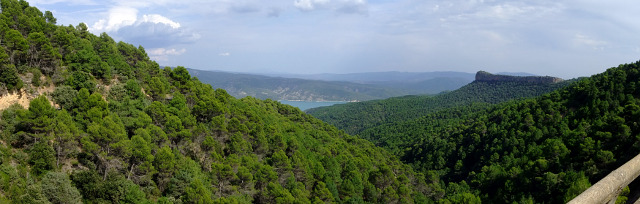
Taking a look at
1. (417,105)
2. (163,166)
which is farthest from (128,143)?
(417,105)

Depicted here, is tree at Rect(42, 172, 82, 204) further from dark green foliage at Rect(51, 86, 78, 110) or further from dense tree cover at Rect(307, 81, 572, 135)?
dense tree cover at Rect(307, 81, 572, 135)

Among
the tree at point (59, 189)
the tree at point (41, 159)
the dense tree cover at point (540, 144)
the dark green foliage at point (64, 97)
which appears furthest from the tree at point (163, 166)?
the dense tree cover at point (540, 144)

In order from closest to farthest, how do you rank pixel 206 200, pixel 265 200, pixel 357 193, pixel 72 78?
pixel 206 200
pixel 72 78
pixel 265 200
pixel 357 193

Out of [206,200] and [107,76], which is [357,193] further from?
[107,76]

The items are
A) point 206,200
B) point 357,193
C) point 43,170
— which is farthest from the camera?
point 357,193

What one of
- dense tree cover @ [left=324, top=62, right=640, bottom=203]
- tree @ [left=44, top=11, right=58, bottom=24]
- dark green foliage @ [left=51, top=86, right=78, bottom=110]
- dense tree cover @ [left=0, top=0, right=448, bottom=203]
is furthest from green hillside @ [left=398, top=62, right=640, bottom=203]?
tree @ [left=44, top=11, right=58, bottom=24]

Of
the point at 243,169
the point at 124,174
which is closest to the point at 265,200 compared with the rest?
the point at 243,169

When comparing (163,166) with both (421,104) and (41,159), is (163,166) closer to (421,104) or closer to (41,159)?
(41,159)

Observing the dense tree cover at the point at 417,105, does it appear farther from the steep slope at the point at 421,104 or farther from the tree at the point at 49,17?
the tree at the point at 49,17
